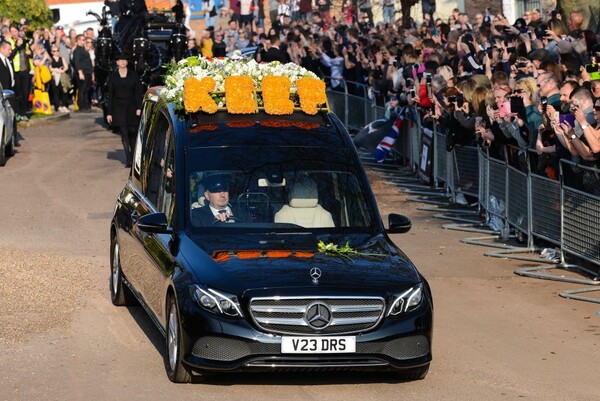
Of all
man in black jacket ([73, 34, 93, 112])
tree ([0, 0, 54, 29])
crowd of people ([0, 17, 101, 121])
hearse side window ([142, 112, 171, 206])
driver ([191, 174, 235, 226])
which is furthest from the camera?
tree ([0, 0, 54, 29])

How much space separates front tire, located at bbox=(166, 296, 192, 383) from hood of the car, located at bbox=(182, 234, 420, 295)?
341 millimetres

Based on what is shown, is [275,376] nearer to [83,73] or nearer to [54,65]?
[83,73]

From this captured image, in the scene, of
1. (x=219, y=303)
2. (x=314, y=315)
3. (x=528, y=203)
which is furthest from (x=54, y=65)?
(x=314, y=315)

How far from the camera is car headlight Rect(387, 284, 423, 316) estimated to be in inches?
369

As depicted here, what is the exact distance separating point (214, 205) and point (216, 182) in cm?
18

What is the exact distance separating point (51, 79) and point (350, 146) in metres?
28.2

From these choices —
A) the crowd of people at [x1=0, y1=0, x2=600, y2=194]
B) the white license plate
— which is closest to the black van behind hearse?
the white license plate

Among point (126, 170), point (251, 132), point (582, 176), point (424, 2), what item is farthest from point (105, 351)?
point (424, 2)

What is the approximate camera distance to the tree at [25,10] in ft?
177

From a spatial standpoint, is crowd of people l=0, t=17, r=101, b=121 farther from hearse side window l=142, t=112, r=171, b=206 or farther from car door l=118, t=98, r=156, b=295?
hearse side window l=142, t=112, r=171, b=206

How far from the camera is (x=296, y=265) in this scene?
9578 mm

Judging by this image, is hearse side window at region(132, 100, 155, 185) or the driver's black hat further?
hearse side window at region(132, 100, 155, 185)

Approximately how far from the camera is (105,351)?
1073 centimetres

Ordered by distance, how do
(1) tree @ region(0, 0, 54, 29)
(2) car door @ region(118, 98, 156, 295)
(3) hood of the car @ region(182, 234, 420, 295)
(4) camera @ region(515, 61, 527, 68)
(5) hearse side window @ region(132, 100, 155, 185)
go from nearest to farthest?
1. (3) hood of the car @ region(182, 234, 420, 295)
2. (2) car door @ region(118, 98, 156, 295)
3. (5) hearse side window @ region(132, 100, 155, 185)
4. (4) camera @ region(515, 61, 527, 68)
5. (1) tree @ region(0, 0, 54, 29)
